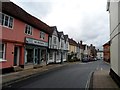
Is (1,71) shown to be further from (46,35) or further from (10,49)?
(46,35)

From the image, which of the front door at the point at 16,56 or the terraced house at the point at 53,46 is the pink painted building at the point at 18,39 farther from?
the terraced house at the point at 53,46

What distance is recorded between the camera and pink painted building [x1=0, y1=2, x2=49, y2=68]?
19.4 metres

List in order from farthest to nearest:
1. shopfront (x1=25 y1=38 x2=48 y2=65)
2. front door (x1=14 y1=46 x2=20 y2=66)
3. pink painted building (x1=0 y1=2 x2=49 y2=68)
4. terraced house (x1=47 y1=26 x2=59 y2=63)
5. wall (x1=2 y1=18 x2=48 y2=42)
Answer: terraced house (x1=47 y1=26 x2=59 y2=63) → shopfront (x1=25 y1=38 x2=48 y2=65) → front door (x1=14 y1=46 x2=20 y2=66) → wall (x1=2 y1=18 x2=48 y2=42) → pink painted building (x1=0 y1=2 x2=49 y2=68)

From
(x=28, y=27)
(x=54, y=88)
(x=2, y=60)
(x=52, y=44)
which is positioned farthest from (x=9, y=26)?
(x=52, y=44)

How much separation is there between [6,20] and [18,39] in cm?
347

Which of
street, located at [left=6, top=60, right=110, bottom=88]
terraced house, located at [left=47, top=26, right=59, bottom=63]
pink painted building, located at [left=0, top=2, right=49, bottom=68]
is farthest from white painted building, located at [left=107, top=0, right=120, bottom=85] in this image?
terraced house, located at [left=47, top=26, right=59, bottom=63]

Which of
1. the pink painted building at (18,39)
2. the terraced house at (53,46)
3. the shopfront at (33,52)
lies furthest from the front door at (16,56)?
the terraced house at (53,46)

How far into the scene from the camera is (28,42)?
25.0 metres

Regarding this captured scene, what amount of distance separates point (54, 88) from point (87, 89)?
6.39 ft

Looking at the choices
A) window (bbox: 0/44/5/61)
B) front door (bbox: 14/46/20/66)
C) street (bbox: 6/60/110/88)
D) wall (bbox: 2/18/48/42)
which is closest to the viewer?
street (bbox: 6/60/110/88)

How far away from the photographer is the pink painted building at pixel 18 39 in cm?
1939

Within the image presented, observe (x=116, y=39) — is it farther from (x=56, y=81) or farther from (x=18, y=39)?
(x=18, y=39)

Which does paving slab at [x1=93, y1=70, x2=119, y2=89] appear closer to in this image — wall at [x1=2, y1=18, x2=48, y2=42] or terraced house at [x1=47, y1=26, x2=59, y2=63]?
wall at [x1=2, y1=18, x2=48, y2=42]

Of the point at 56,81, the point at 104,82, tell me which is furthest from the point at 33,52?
the point at 104,82
